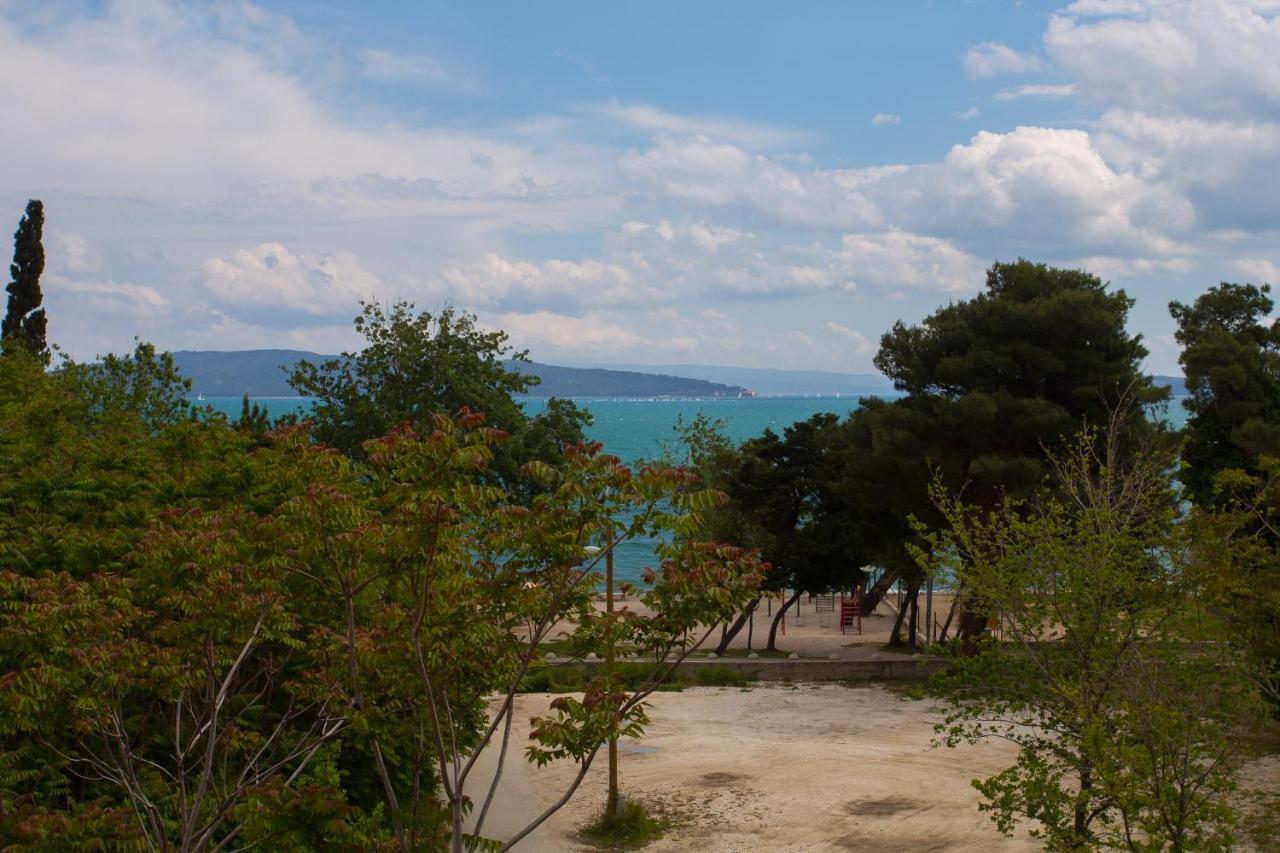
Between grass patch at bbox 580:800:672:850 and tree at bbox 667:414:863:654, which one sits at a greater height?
tree at bbox 667:414:863:654

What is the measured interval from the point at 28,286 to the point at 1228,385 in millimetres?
39006

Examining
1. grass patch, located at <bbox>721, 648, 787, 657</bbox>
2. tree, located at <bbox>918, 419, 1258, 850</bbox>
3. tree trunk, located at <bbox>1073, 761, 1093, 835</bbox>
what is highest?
tree, located at <bbox>918, 419, 1258, 850</bbox>

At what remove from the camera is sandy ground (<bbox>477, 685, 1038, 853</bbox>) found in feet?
62.2

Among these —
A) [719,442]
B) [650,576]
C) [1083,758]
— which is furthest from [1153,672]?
[719,442]

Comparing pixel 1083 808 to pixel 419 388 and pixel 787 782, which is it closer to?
pixel 787 782

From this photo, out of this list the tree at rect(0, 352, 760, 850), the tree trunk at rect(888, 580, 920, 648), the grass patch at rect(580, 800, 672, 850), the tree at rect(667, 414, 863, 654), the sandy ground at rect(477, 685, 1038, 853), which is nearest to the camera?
the tree at rect(0, 352, 760, 850)

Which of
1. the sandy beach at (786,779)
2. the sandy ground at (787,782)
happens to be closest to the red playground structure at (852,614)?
the sandy beach at (786,779)

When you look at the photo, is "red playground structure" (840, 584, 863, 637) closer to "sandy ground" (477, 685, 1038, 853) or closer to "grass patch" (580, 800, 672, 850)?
"sandy ground" (477, 685, 1038, 853)

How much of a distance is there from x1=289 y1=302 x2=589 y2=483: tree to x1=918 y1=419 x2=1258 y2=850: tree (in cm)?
2558

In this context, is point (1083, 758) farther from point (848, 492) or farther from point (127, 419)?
point (848, 492)

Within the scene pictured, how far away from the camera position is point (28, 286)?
4428 centimetres

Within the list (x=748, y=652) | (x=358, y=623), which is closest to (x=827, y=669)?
(x=748, y=652)

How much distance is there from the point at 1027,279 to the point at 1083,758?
22.0 metres

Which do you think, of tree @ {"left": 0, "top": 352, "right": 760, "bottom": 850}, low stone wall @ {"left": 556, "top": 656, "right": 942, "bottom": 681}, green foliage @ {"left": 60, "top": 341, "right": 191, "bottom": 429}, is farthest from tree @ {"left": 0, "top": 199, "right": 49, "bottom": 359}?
tree @ {"left": 0, "top": 352, "right": 760, "bottom": 850}
